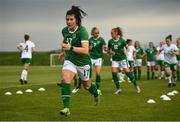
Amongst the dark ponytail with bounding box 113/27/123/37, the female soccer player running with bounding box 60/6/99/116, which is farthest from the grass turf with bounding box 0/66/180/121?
the dark ponytail with bounding box 113/27/123/37

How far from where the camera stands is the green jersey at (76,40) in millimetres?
10805

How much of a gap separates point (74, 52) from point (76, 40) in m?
0.29

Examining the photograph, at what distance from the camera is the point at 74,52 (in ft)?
35.9

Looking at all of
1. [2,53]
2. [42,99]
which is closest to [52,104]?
[42,99]

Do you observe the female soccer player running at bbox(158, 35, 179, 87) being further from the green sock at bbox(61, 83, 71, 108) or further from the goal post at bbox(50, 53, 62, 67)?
the goal post at bbox(50, 53, 62, 67)

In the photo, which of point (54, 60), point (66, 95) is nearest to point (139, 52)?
point (66, 95)

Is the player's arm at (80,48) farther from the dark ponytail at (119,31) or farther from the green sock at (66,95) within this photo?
the dark ponytail at (119,31)

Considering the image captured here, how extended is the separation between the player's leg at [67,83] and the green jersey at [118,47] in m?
6.62

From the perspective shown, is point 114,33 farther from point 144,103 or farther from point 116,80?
point 144,103

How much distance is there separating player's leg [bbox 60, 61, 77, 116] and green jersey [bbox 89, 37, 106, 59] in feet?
22.0

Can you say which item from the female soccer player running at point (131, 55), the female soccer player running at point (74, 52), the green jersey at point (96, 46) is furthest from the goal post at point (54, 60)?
the female soccer player running at point (74, 52)

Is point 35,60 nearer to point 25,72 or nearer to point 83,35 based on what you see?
point 25,72

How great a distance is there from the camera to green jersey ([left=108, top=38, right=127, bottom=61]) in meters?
17.5

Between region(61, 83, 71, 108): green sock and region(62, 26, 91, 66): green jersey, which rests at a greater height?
region(62, 26, 91, 66): green jersey
